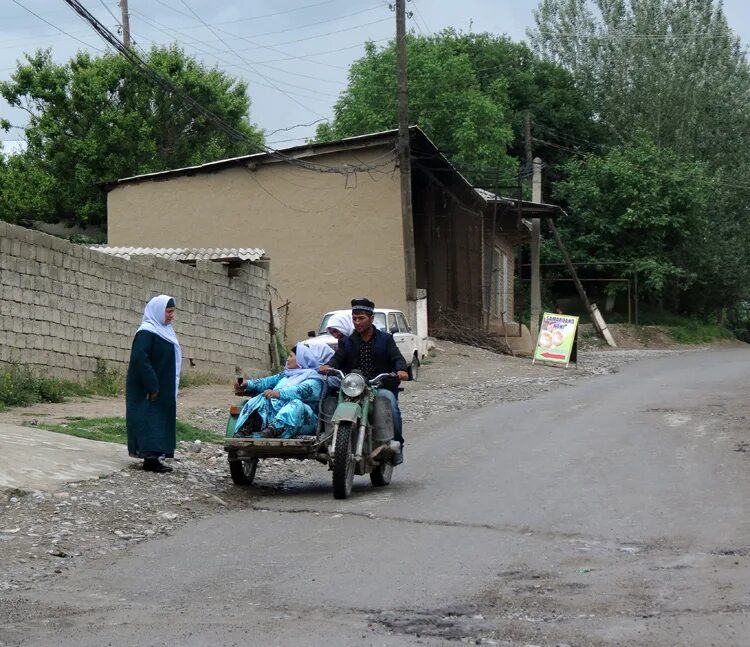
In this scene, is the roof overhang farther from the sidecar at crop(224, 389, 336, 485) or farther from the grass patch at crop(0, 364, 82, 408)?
the sidecar at crop(224, 389, 336, 485)

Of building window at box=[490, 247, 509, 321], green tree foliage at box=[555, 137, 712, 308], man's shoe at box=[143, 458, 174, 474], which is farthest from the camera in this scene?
green tree foliage at box=[555, 137, 712, 308]

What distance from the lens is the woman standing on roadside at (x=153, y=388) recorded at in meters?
11.8

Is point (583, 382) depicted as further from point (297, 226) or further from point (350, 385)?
point (350, 385)

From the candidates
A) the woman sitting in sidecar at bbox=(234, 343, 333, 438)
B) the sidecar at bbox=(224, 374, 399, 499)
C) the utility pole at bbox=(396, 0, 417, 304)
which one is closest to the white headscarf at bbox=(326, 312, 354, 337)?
the woman sitting in sidecar at bbox=(234, 343, 333, 438)

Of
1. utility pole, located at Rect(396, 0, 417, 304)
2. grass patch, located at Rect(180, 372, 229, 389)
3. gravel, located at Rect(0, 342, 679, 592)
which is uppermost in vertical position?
utility pole, located at Rect(396, 0, 417, 304)

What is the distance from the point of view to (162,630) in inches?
240

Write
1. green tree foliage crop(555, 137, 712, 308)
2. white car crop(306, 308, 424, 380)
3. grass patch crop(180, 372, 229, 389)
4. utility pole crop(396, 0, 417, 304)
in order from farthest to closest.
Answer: green tree foliage crop(555, 137, 712, 308) → utility pole crop(396, 0, 417, 304) → white car crop(306, 308, 424, 380) → grass patch crop(180, 372, 229, 389)

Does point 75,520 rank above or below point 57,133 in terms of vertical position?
below

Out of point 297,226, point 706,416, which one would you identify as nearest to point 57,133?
point 297,226

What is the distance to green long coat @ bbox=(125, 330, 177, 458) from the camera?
11.8 metres

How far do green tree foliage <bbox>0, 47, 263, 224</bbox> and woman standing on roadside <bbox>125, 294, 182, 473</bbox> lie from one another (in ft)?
108

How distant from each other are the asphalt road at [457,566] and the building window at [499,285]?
96.6 ft

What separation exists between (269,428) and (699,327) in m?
45.0

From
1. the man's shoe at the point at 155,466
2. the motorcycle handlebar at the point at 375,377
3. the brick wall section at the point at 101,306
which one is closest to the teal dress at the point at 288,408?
the motorcycle handlebar at the point at 375,377
